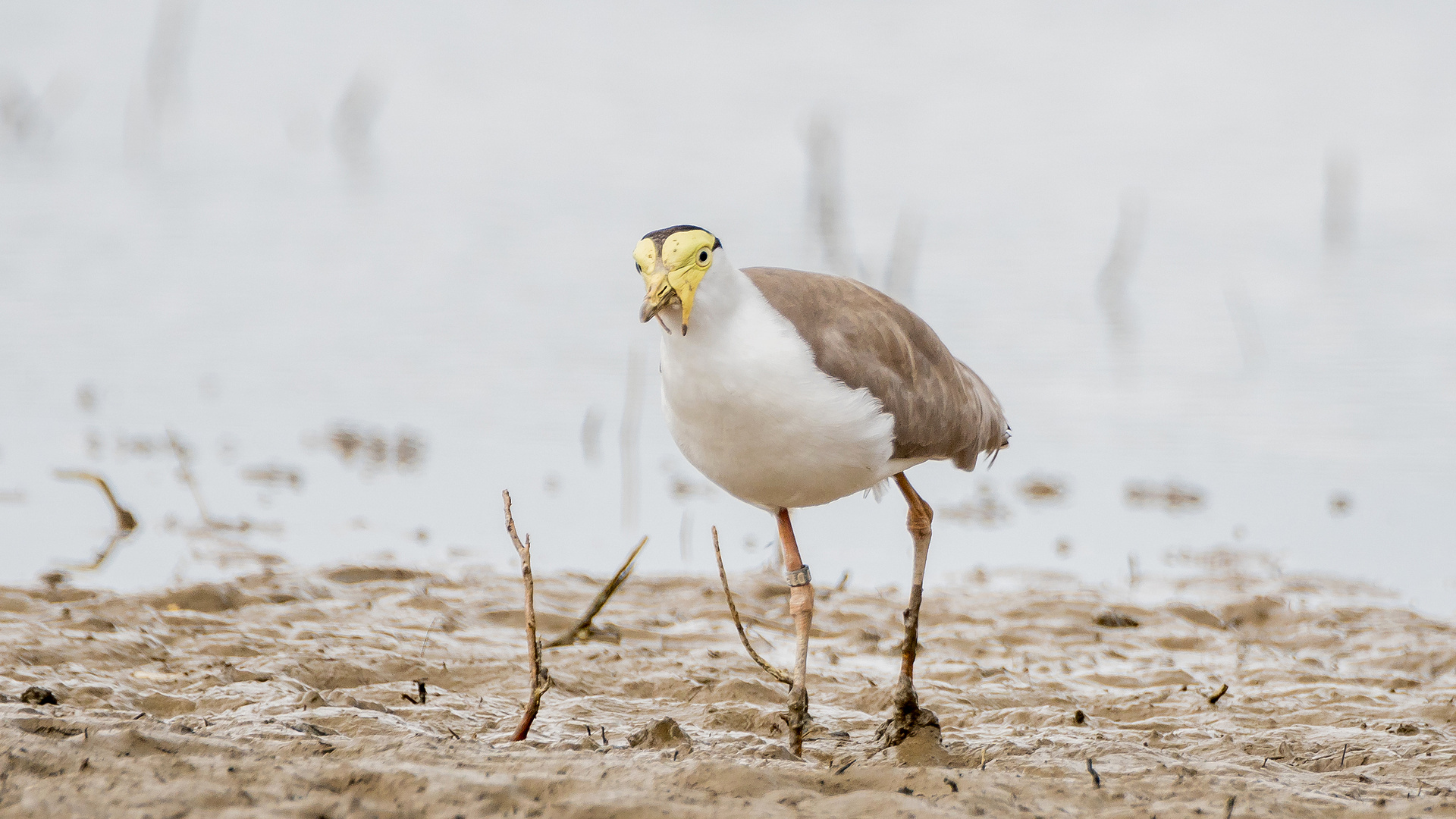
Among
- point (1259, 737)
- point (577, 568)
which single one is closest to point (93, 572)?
point (577, 568)

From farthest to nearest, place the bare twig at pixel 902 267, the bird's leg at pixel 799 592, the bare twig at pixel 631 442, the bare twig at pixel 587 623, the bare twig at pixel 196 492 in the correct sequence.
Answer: the bare twig at pixel 902 267 < the bare twig at pixel 631 442 < the bare twig at pixel 196 492 < the bare twig at pixel 587 623 < the bird's leg at pixel 799 592

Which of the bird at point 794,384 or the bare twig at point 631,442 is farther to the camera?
the bare twig at point 631,442

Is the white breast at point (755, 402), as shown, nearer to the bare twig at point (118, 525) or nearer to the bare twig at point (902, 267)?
the bare twig at point (118, 525)

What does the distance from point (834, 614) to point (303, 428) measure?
540cm

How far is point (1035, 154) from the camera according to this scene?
2295cm

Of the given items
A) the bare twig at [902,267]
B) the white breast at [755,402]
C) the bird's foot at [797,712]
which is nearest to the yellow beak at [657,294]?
the white breast at [755,402]

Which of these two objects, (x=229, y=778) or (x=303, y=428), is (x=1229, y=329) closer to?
(x=303, y=428)

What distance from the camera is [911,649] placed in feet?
17.1

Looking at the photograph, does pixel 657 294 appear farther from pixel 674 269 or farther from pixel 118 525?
pixel 118 525

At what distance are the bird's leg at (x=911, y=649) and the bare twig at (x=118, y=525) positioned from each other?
467 centimetres

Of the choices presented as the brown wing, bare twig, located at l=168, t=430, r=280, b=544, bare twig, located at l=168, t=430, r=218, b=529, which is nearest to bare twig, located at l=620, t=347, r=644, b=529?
bare twig, located at l=168, t=430, r=280, b=544

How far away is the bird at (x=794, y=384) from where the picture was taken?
4.40m

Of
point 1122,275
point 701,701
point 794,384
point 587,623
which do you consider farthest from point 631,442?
point 1122,275

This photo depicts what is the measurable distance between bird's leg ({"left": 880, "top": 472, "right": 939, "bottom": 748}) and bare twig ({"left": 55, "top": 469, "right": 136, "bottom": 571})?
4.67 metres
